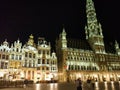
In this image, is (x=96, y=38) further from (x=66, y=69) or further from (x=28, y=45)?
(x=28, y=45)

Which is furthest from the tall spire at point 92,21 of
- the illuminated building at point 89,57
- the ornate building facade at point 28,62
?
the ornate building facade at point 28,62

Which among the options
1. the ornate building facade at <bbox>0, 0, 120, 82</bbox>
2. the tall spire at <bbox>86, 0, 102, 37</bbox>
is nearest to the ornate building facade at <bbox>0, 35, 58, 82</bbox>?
the ornate building facade at <bbox>0, 0, 120, 82</bbox>

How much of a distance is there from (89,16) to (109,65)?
112ft

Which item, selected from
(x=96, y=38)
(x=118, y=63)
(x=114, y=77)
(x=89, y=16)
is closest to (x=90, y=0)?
(x=89, y=16)

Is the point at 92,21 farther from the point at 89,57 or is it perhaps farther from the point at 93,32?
the point at 89,57

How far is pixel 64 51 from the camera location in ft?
228

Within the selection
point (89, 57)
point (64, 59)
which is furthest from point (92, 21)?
point (64, 59)

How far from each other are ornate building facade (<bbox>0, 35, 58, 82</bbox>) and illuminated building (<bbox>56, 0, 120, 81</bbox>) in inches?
307

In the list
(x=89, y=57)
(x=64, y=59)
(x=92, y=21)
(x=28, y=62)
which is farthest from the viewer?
(x=92, y=21)

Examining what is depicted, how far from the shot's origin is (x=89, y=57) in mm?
77312

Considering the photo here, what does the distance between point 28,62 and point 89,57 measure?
34.7 m

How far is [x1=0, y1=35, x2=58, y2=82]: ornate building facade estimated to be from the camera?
52569 millimetres

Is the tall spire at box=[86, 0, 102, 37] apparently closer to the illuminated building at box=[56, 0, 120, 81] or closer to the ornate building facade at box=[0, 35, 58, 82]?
the illuminated building at box=[56, 0, 120, 81]

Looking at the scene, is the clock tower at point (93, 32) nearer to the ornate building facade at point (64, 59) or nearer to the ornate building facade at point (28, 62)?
the ornate building facade at point (64, 59)
